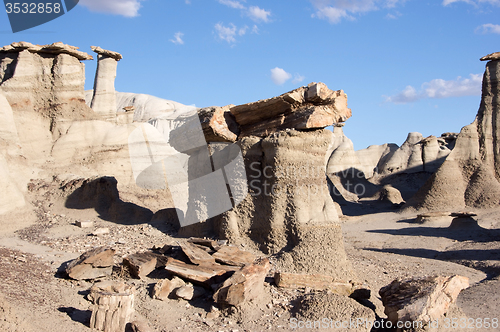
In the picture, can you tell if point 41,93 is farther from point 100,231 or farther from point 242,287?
point 242,287

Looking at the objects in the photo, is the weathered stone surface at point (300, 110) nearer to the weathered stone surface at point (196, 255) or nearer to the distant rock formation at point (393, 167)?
the weathered stone surface at point (196, 255)

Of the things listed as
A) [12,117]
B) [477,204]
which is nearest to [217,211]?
[12,117]

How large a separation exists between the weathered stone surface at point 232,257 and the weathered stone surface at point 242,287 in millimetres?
471

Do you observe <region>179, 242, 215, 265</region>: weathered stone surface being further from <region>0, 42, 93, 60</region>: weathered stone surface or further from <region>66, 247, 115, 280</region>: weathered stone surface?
<region>0, 42, 93, 60</region>: weathered stone surface

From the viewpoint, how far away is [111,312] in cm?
351

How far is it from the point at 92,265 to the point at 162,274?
803 millimetres

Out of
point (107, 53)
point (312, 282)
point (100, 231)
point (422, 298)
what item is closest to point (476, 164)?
point (312, 282)

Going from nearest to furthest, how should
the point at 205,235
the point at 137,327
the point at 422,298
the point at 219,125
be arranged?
the point at 137,327, the point at 422,298, the point at 219,125, the point at 205,235

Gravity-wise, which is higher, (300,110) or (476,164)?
(300,110)

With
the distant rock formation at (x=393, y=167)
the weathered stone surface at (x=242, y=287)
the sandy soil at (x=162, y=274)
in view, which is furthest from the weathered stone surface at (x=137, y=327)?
the distant rock formation at (x=393, y=167)

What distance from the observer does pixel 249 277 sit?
4137mm

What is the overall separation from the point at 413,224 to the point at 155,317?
10481 millimetres

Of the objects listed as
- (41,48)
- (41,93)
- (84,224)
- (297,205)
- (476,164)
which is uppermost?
(41,48)

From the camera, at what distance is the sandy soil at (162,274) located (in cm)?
378
